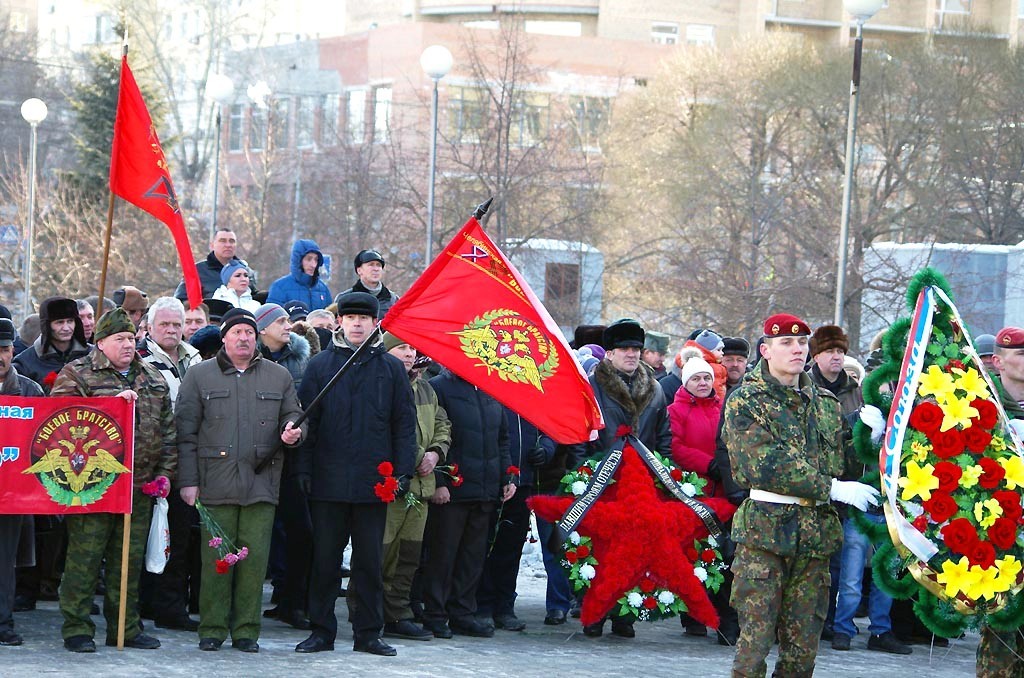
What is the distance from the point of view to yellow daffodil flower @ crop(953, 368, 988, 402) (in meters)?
8.91

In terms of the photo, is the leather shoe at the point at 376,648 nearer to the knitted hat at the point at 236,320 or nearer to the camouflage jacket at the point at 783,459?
the knitted hat at the point at 236,320

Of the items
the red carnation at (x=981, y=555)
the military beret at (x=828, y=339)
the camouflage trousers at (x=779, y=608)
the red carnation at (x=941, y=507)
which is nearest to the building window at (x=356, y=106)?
the military beret at (x=828, y=339)

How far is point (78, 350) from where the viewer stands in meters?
11.6

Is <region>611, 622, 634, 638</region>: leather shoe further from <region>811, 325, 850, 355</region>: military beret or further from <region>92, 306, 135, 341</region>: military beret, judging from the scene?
<region>92, 306, 135, 341</region>: military beret

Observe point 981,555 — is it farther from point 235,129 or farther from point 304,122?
point 235,129

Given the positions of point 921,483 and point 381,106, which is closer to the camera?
point 921,483

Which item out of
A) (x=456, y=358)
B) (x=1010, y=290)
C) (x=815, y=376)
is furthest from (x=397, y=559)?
(x=1010, y=290)

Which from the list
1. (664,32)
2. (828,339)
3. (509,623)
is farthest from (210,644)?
(664,32)

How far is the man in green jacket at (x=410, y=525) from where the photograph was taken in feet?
36.2

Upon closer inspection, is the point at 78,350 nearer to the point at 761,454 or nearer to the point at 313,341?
the point at 313,341

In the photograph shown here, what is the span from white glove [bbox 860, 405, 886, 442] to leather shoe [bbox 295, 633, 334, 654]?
3.57 m

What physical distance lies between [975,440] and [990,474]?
0.63ft

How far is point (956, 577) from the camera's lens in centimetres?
865

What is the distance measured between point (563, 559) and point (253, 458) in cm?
235
